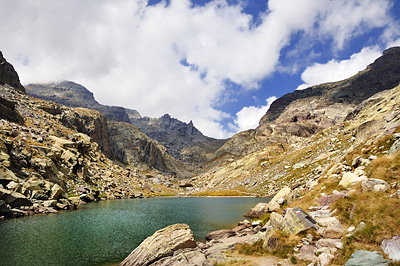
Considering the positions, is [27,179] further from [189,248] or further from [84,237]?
[189,248]

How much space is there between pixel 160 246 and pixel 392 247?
74.0ft

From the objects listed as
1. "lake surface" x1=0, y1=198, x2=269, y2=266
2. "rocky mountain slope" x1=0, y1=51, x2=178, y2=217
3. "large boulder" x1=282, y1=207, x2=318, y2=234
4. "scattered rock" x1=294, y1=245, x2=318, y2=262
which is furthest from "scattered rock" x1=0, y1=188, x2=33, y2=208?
"scattered rock" x1=294, y1=245, x2=318, y2=262

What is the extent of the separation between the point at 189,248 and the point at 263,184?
4998 inches

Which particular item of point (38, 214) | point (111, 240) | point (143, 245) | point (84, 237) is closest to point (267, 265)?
point (143, 245)

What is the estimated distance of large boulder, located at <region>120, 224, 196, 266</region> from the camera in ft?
80.1

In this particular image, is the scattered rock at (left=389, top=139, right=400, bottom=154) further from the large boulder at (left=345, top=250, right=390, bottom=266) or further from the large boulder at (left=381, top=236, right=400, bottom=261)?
the large boulder at (left=345, top=250, right=390, bottom=266)

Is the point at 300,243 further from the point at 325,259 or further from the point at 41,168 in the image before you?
the point at 41,168

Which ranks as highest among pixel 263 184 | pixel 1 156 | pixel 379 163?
pixel 1 156

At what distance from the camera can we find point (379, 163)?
25.4 meters

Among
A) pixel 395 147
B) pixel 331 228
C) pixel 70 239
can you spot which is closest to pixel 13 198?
pixel 70 239

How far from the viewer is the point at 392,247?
12.9 metres

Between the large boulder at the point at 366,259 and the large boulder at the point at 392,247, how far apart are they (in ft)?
1.66

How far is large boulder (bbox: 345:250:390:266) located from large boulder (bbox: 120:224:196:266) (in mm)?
18853

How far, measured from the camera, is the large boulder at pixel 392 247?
1223 centimetres
